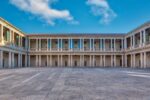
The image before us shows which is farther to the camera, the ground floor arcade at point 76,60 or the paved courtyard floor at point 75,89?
the ground floor arcade at point 76,60

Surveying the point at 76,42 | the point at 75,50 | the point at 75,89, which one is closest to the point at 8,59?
the point at 75,50

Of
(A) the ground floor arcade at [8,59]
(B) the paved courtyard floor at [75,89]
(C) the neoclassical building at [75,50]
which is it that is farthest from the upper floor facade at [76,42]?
(B) the paved courtyard floor at [75,89]

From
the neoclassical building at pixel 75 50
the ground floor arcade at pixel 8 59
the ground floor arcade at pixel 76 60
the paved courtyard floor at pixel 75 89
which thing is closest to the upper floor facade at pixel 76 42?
the neoclassical building at pixel 75 50

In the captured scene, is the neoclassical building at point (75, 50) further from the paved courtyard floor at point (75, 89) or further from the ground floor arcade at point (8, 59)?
the paved courtyard floor at point (75, 89)

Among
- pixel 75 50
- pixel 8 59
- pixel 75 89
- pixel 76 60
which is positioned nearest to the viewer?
pixel 75 89

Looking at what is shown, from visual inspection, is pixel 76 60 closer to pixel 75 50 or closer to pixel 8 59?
pixel 75 50

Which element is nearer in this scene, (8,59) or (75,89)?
(75,89)

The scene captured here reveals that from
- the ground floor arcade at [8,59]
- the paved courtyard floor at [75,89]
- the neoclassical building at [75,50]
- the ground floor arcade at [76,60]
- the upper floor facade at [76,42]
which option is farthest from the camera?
the ground floor arcade at [76,60]

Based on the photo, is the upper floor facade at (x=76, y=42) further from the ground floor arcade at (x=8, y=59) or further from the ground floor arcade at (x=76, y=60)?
the ground floor arcade at (x=8, y=59)

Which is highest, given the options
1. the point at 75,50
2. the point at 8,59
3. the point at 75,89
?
the point at 75,50

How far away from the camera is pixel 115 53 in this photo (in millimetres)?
56531

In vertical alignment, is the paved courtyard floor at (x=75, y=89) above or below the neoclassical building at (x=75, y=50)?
below

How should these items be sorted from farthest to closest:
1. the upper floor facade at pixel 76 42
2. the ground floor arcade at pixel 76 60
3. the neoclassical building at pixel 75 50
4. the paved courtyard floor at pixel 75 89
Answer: the ground floor arcade at pixel 76 60 < the upper floor facade at pixel 76 42 < the neoclassical building at pixel 75 50 < the paved courtyard floor at pixel 75 89

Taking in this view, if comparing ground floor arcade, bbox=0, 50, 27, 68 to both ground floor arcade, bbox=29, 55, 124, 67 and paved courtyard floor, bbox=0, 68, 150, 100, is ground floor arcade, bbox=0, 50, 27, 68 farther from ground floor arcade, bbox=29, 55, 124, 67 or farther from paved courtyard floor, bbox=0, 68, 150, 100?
paved courtyard floor, bbox=0, 68, 150, 100
